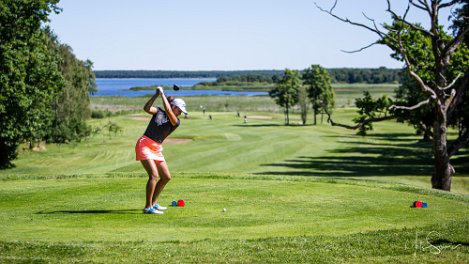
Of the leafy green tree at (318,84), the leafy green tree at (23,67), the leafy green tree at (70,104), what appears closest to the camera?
the leafy green tree at (23,67)

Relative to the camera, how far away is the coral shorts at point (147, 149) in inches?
452

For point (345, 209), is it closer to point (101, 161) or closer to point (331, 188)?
point (331, 188)

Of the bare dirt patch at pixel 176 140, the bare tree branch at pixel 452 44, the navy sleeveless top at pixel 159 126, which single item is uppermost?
the bare tree branch at pixel 452 44

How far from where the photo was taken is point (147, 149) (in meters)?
11.5

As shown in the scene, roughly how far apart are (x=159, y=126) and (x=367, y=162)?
3745cm

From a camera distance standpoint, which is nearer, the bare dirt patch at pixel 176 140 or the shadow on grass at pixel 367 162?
the shadow on grass at pixel 367 162

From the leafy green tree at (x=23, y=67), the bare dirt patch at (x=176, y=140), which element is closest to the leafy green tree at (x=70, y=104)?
the bare dirt patch at (x=176, y=140)

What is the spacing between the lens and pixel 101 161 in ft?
145

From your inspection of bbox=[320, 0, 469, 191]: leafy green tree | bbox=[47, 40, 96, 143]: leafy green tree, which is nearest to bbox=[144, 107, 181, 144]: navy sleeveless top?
bbox=[320, 0, 469, 191]: leafy green tree

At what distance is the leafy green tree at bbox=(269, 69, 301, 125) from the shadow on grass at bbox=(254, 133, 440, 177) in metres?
31.3

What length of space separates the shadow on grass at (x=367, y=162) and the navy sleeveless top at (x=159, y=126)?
26.9 meters

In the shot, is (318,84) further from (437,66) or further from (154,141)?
→ (154,141)

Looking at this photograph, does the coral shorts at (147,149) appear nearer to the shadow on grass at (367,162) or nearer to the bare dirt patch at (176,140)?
the shadow on grass at (367,162)

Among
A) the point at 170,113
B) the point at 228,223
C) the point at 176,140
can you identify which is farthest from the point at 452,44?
the point at 176,140
